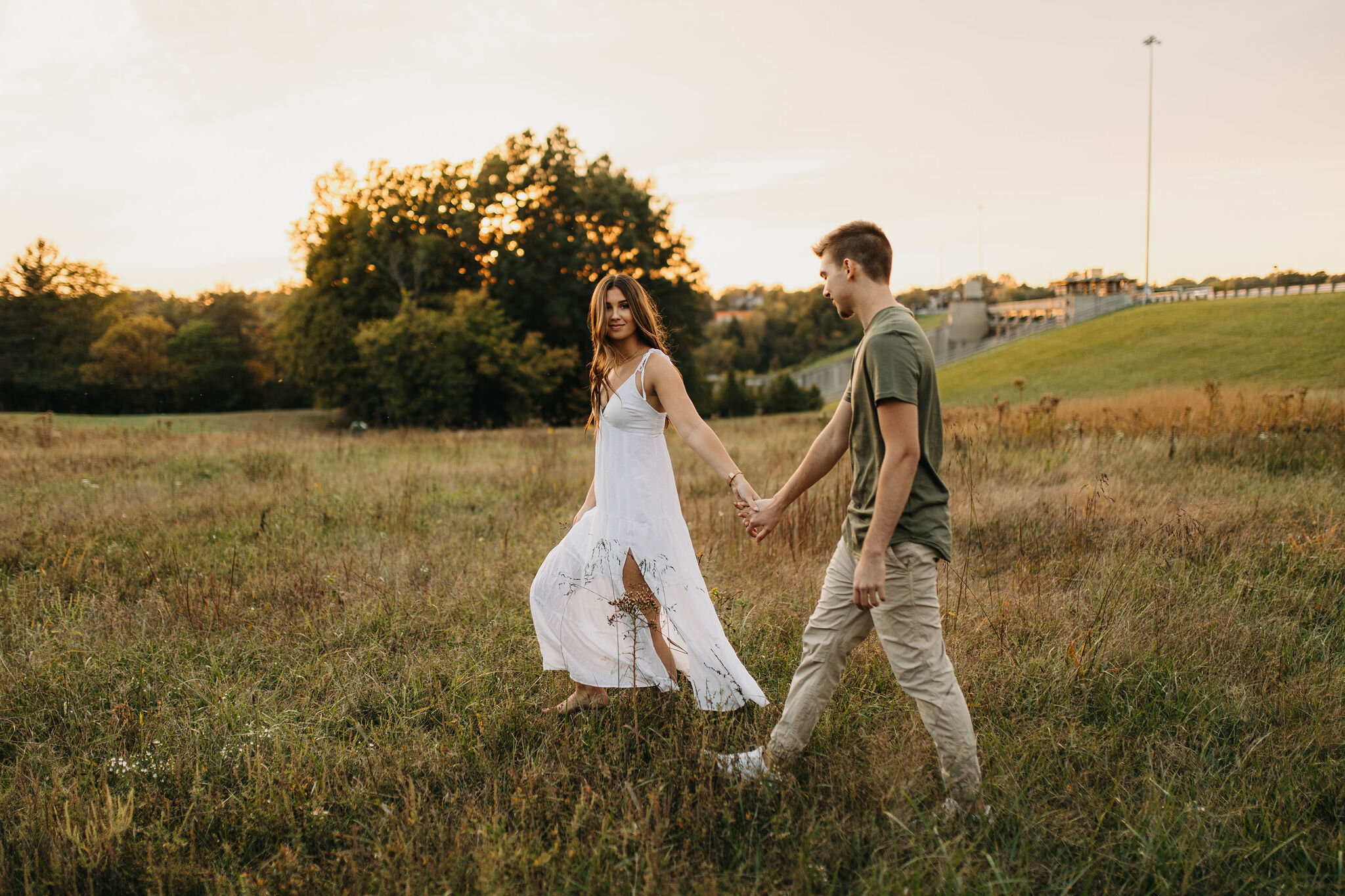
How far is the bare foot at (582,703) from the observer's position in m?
3.59

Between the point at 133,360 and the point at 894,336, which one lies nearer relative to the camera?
the point at 894,336

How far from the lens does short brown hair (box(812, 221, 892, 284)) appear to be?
2.71 meters

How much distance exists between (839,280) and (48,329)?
2387 inches

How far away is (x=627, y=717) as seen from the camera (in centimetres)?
347

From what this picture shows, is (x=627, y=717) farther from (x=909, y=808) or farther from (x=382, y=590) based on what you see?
(x=382, y=590)

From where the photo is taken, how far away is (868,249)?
2.73 metres

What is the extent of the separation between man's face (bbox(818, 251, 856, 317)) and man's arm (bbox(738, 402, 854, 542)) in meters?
0.38

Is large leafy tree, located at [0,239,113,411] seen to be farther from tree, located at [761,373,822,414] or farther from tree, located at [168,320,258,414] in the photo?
tree, located at [761,373,822,414]

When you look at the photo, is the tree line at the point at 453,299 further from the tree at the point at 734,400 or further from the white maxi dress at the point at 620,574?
the white maxi dress at the point at 620,574

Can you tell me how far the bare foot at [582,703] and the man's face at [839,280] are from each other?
2125mm

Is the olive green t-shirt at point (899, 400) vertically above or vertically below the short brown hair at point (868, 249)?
below

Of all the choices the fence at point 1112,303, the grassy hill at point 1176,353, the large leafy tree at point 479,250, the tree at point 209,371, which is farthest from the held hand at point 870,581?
the tree at point 209,371

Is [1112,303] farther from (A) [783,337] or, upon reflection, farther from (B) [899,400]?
(B) [899,400]

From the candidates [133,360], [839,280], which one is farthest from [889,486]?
[133,360]
